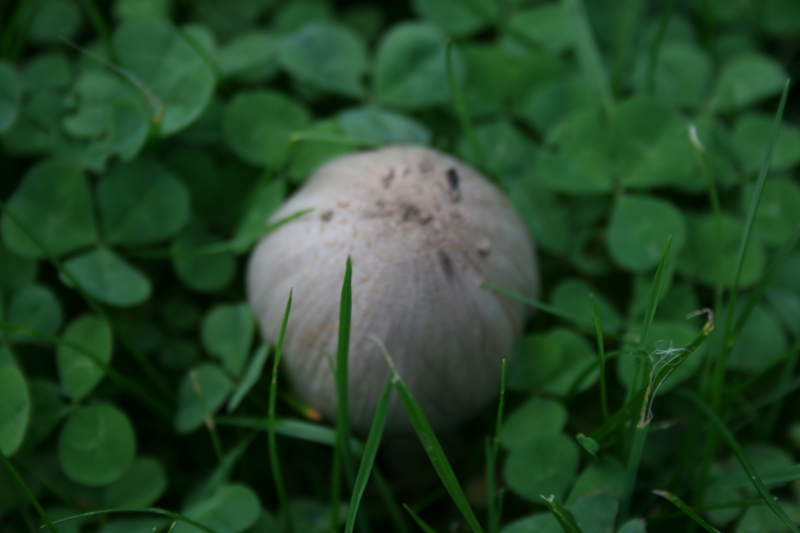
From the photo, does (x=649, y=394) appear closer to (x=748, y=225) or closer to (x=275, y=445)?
(x=748, y=225)

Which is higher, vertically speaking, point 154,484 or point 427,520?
point 154,484

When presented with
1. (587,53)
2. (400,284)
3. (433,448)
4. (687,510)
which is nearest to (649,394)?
(687,510)

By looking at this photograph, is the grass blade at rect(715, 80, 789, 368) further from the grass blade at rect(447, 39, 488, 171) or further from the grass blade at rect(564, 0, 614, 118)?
the grass blade at rect(447, 39, 488, 171)

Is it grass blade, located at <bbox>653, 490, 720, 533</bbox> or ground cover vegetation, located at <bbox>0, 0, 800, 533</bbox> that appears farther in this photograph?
ground cover vegetation, located at <bbox>0, 0, 800, 533</bbox>

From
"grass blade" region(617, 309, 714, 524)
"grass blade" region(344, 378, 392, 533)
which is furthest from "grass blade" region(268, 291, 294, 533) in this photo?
"grass blade" region(617, 309, 714, 524)

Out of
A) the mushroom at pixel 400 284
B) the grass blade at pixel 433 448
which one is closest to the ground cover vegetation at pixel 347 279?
the grass blade at pixel 433 448

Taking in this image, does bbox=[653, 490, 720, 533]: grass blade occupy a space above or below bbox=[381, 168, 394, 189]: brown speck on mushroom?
below

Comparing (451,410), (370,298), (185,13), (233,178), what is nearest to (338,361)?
(370,298)

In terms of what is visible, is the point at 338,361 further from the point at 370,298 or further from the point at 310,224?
the point at 310,224
